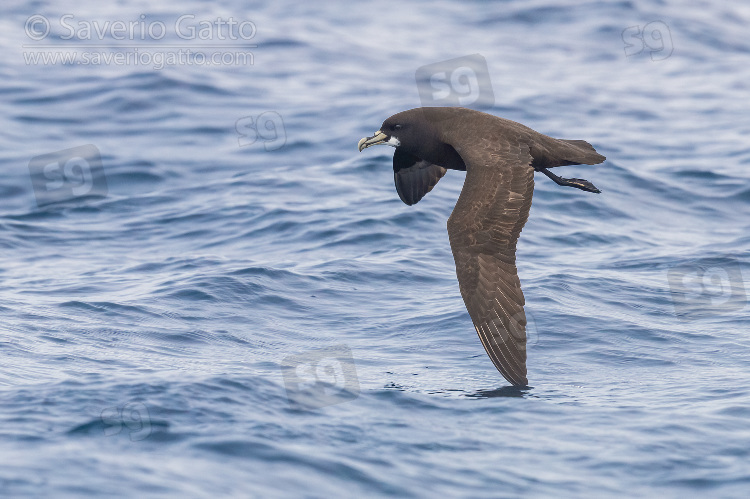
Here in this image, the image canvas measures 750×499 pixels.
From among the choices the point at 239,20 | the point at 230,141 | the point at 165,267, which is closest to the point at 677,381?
the point at 165,267

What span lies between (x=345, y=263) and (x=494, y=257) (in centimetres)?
434

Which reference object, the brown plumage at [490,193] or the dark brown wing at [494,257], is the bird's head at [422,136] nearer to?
the brown plumage at [490,193]

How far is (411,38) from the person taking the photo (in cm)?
2498

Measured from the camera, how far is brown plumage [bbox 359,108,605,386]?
873cm

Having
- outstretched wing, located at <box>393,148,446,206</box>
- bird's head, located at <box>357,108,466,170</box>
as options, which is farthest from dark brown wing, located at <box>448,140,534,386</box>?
outstretched wing, located at <box>393,148,446,206</box>

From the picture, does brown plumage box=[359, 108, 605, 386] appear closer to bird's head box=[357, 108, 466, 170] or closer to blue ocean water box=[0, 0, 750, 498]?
bird's head box=[357, 108, 466, 170]

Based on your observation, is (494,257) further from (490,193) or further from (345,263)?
(345,263)

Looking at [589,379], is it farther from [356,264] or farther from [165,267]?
[165,267]

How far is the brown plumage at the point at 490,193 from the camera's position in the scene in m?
8.73

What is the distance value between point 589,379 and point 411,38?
651 inches

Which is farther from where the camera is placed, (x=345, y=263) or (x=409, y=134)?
(x=345, y=263)

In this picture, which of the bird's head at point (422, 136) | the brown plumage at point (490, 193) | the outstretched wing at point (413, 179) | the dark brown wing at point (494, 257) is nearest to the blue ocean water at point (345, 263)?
the dark brown wing at point (494, 257)

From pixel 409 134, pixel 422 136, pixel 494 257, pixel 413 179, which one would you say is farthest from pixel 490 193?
pixel 413 179

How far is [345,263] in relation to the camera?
1301 centimetres
